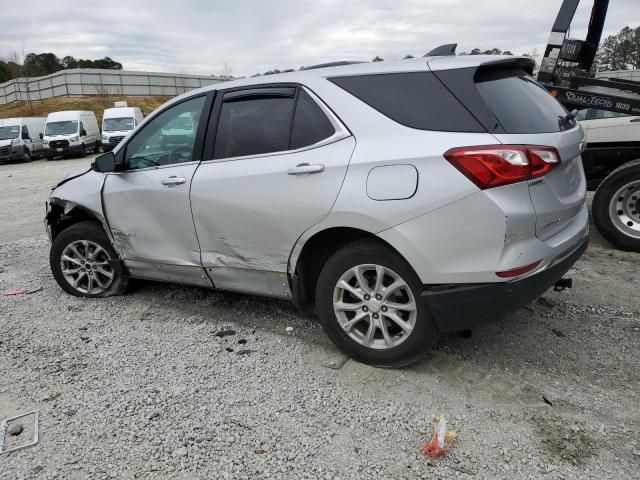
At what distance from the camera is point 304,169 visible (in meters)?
3.21

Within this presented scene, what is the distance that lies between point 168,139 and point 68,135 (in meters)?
23.8

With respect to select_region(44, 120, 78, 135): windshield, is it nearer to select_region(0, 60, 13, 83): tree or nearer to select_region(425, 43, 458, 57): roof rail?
select_region(425, 43, 458, 57): roof rail

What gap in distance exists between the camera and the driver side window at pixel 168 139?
3.93 meters

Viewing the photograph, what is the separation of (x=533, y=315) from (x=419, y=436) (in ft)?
5.82

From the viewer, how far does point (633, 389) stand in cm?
297

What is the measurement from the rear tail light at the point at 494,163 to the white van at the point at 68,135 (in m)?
25.6

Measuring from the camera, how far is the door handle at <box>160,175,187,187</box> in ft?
12.5

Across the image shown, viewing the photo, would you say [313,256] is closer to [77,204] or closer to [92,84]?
[77,204]

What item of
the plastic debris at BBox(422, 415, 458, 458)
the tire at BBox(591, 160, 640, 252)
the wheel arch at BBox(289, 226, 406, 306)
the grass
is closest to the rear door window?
the wheel arch at BBox(289, 226, 406, 306)

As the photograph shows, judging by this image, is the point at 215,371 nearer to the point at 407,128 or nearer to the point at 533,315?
the point at 407,128

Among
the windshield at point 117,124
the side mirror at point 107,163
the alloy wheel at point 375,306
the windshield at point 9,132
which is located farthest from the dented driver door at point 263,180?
the windshield at point 9,132

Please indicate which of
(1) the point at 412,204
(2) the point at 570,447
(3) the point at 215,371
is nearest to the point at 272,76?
(1) the point at 412,204

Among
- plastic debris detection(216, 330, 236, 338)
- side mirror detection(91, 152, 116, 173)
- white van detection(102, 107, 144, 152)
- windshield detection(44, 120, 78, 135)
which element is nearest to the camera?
plastic debris detection(216, 330, 236, 338)

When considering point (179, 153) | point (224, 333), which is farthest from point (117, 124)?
point (224, 333)
